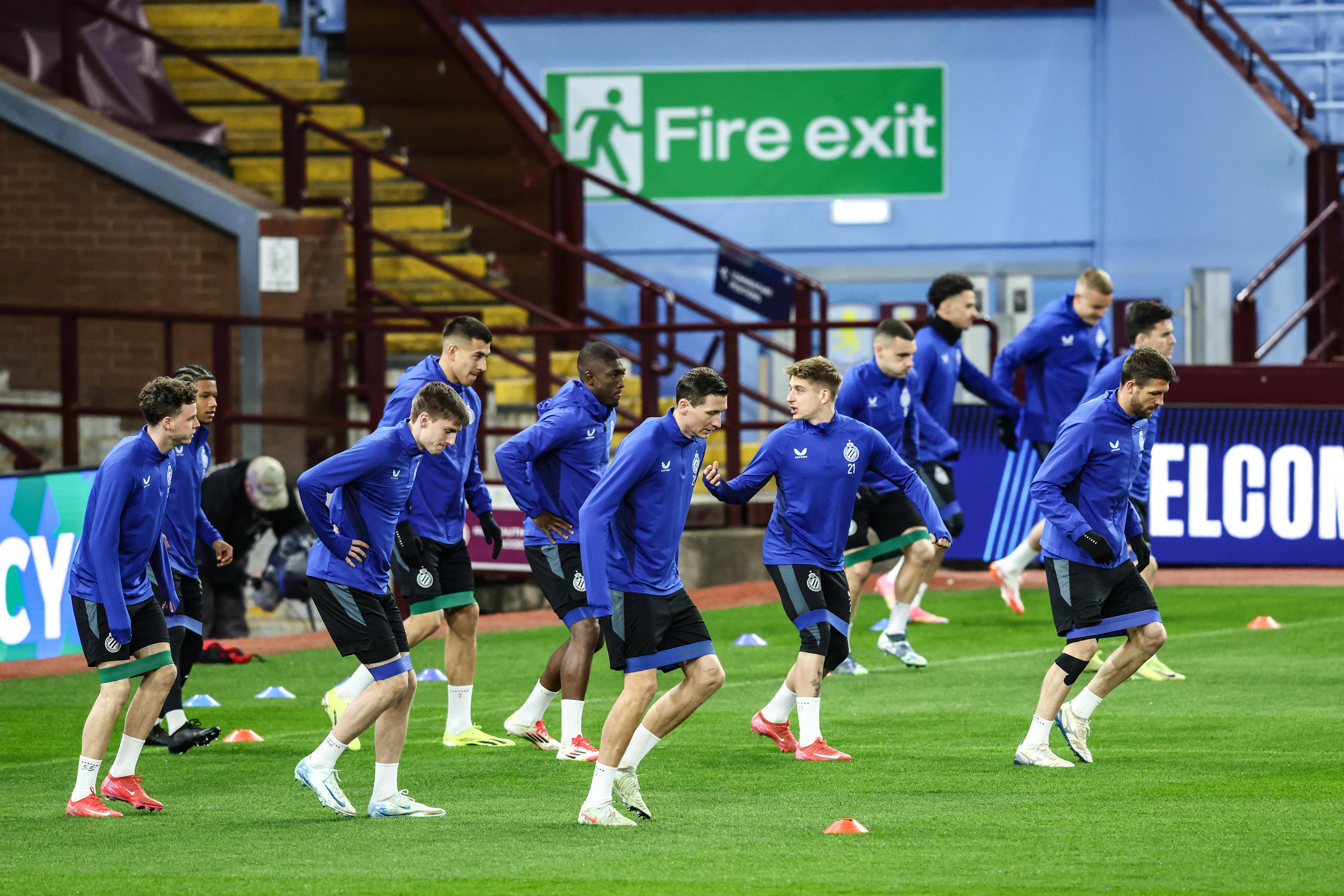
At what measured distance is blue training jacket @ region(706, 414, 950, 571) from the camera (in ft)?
30.9

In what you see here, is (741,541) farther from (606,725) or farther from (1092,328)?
(606,725)

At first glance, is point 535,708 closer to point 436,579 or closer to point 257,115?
point 436,579

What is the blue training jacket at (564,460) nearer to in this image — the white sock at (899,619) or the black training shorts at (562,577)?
the black training shorts at (562,577)

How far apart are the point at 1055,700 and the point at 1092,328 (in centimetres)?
488

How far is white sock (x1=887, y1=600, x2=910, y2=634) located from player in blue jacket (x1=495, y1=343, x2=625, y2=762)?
3.07 meters

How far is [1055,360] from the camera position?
13.2 metres

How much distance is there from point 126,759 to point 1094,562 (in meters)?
4.40

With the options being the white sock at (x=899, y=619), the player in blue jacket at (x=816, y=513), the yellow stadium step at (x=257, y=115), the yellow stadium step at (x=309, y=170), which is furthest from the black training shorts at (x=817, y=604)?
the yellow stadium step at (x=257, y=115)

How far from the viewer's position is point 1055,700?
8844 mm

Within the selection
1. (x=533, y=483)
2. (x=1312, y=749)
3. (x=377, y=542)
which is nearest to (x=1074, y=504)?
(x=1312, y=749)

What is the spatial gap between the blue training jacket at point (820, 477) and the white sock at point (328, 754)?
241 centimetres

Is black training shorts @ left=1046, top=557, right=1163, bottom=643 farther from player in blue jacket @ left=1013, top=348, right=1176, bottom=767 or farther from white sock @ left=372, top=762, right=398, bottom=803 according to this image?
white sock @ left=372, top=762, right=398, bottom=803

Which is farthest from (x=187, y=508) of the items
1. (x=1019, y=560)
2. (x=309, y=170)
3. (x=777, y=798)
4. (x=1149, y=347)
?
(x=309, y=170)

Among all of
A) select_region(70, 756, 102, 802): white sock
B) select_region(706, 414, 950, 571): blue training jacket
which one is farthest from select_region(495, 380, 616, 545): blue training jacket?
select_region(70, 756, 102, 802): white sock
